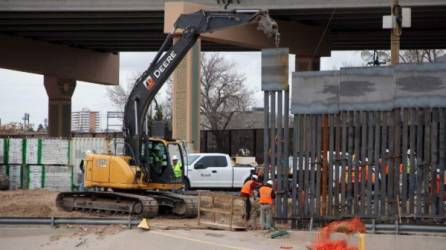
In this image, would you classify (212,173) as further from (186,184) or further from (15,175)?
(15,175)

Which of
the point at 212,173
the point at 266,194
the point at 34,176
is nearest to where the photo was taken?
the point at 266,194

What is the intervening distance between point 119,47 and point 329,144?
142 ft

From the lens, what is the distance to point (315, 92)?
19438mm

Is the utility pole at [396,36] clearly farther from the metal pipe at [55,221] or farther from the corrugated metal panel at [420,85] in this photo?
the metal pipe at [55,221]

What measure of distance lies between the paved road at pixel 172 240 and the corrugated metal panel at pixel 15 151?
1462 centimetres

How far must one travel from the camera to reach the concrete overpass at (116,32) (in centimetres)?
4300

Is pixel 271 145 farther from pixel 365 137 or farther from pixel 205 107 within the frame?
pixel 205 107

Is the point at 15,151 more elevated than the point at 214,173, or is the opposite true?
the point at 15,151

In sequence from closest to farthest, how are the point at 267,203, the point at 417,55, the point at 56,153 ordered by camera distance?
the point at 267,203 → the point at 56,153 → the point at 417,55

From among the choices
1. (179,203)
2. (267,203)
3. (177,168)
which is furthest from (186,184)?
(267,203)

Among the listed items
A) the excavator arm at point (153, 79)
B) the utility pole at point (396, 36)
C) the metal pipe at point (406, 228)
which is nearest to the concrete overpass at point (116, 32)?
the excavator arm at point (153, 79)

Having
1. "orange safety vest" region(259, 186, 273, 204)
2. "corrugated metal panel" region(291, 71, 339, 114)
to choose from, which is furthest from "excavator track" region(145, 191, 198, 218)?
"corrugated metal panel" region(291, 71, 339, 114)

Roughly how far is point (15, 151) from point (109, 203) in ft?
46.2

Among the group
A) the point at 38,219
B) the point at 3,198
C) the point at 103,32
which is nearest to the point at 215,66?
the point at 103,32
